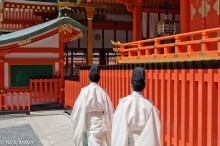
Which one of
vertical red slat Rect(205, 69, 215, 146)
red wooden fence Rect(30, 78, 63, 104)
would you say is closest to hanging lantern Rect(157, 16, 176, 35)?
red wooden fence Rect(30, 78, 63, 104)

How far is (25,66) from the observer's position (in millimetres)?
13758

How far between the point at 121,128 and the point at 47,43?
11.1 meters

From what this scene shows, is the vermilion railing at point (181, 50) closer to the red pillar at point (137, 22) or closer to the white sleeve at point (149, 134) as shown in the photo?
the white sleeve at point (149, 134)

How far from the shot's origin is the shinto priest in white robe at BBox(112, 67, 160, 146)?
3.60 m

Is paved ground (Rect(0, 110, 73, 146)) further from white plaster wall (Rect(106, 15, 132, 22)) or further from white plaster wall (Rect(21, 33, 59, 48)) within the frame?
white plaster wall (Rect(106, 15, 132, 22))

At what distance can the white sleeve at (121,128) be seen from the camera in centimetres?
359

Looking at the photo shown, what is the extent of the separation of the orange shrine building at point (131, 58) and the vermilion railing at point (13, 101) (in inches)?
1.4

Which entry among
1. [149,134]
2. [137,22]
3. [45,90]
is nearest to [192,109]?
[149,134]

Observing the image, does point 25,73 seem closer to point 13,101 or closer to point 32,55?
point 32,55

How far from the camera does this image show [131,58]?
9.90m

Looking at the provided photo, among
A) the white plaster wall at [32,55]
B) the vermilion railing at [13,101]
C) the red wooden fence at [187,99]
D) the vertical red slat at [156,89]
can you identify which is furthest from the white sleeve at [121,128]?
the white plaster wall at [32,55]

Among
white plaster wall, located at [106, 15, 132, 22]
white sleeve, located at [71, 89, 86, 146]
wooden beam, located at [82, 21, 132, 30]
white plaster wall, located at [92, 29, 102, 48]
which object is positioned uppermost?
white plaster wall, located at [106, 15, 132, 22]

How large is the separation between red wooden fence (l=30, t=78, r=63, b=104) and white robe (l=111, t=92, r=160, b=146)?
10235mm

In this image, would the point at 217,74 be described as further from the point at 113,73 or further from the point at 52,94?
the point at 52,94
